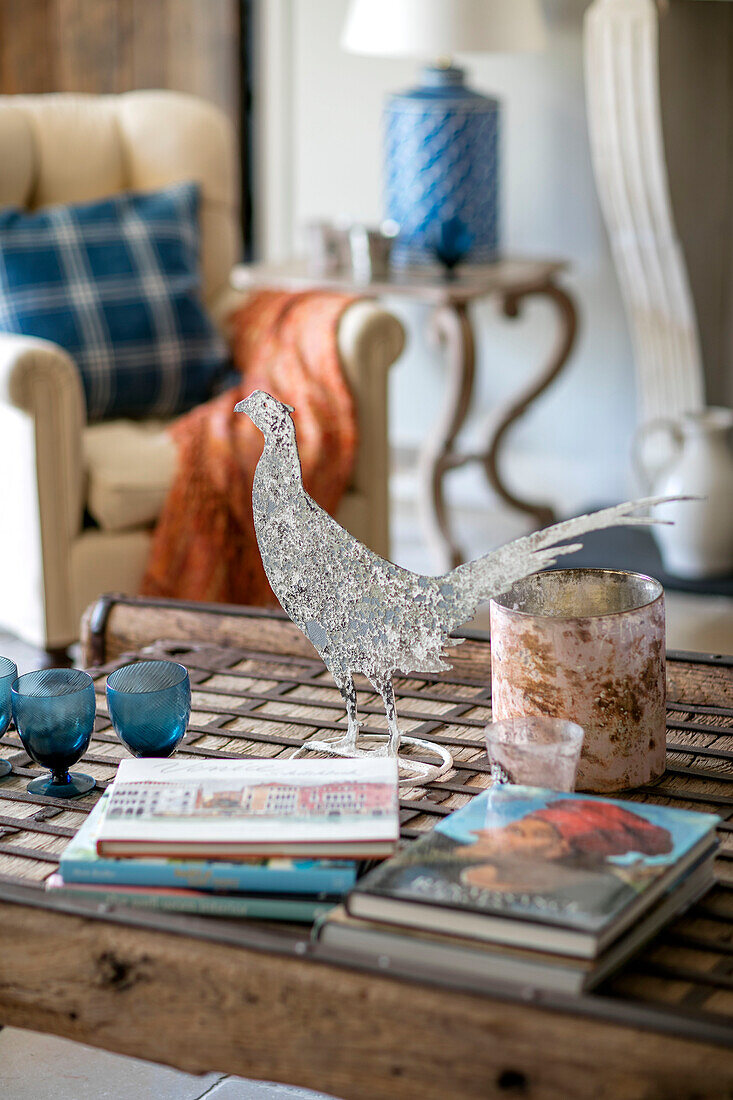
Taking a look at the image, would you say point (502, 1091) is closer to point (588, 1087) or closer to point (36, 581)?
point (588, 1087)

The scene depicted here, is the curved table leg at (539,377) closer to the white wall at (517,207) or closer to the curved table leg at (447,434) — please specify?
the curved table leg at (447,434)

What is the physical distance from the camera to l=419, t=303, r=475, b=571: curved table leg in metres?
2.71

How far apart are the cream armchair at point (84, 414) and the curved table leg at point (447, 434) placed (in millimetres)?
291

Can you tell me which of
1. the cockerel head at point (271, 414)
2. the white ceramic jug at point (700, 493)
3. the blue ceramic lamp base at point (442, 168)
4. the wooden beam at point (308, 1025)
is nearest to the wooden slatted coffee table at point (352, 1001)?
the wooden beam at point (308, 1025)

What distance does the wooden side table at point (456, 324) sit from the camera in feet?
8.79

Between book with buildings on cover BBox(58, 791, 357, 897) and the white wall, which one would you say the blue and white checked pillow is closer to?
the white wall

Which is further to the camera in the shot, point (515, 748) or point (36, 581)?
point (36, 581)

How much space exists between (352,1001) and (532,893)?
0.42ft

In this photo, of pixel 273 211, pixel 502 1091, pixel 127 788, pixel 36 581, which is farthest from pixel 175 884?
pixel 273 211

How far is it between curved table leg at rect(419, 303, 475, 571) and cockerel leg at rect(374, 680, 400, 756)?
1.65 m

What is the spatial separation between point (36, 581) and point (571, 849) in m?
1.45

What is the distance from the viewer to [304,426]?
7.64ft

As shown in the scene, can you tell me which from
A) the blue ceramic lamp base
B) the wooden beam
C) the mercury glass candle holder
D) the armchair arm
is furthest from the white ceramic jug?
the wooden beam

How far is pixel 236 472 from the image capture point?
2266mm
